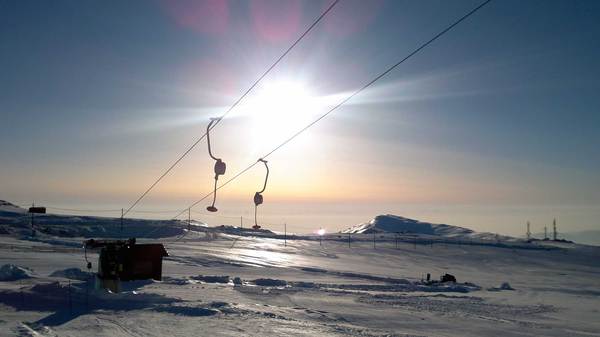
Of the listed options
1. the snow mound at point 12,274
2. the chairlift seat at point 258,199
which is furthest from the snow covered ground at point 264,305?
the chairlift seat at point 258,199

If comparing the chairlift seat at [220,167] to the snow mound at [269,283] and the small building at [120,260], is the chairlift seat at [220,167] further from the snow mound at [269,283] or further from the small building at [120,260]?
the snow mound at [269,283]

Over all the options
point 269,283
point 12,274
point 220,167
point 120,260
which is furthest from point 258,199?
point 269,283

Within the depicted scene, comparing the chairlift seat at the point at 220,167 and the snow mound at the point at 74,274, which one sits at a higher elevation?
the chairlift seat at the point at 220,167

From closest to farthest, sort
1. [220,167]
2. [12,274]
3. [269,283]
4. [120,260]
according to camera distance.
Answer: [220,167], [120,260], [12,274], [269,283]

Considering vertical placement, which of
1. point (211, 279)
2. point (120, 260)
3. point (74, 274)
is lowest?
point (211, 279)

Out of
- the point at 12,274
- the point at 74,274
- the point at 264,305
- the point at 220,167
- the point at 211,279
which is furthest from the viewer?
the point at 211,279

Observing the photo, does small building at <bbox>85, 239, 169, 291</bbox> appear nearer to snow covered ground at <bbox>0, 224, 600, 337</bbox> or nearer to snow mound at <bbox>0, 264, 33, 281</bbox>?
snow covered ground at <bbox>0, 224, 600, 337</bbox>

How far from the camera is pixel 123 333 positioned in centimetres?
1380

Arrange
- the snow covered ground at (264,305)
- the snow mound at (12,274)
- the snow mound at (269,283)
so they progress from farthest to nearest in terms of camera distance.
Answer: the snow mound at (269,283), the snow mound at (12,274), the snow covered ground at (264,305)

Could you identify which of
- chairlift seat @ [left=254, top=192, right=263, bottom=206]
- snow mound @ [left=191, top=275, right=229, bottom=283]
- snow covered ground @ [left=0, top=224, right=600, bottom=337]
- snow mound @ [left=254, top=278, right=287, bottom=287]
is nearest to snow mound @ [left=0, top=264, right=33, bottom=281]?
snow covered ground @ [left=0, top=224, right=600, bottom=337]

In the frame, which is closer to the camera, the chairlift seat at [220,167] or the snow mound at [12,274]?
the chairlift seat at [220,167]

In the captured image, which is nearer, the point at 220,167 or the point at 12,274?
the point at 220,167

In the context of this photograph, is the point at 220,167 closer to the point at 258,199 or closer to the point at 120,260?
the point at 258,199

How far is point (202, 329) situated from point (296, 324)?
308cm
